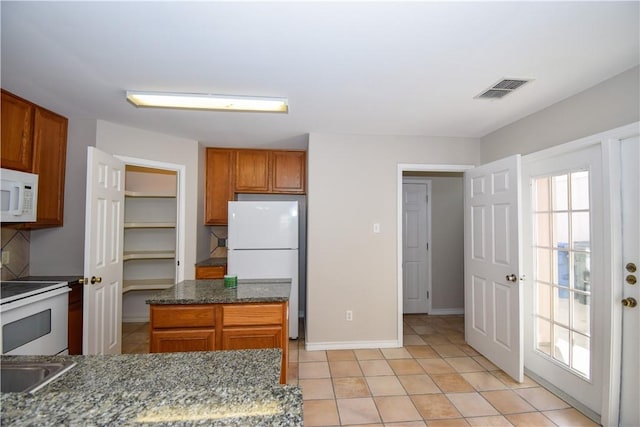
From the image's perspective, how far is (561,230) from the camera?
234 cm

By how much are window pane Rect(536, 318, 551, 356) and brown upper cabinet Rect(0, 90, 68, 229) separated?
424 cm

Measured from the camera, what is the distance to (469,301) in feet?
10.5

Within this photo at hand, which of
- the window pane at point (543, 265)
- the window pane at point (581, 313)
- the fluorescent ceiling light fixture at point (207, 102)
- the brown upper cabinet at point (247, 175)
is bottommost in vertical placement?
the window pane at point (581, 313)

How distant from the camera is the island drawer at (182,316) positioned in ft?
6.41

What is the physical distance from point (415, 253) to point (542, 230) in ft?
6.62

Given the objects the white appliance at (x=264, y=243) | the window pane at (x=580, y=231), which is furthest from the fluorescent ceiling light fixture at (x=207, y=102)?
the window pane at (x=580, y=231)

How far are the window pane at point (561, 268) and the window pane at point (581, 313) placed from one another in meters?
0.12

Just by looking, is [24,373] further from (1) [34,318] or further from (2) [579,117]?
(2) [579,117]

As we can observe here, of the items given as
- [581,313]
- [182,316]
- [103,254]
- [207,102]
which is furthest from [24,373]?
[581,313]

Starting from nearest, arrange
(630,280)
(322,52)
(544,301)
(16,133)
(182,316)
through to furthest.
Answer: (322,52) < (630,280) < (182,316) < (16,133) < (544,301)

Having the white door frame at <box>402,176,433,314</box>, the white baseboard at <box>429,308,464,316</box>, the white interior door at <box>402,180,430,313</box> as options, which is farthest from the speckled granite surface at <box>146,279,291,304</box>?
the white baseboard at <box>429,308,464,316</box>

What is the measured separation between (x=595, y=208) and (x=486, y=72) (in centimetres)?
118

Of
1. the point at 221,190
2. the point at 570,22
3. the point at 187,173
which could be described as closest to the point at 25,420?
the point at 570,22

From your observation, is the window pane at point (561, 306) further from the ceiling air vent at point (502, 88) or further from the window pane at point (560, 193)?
the ceiling air vent at point (502, 88)
